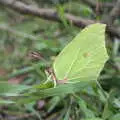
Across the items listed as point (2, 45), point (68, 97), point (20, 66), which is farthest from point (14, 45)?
point (68, 97)

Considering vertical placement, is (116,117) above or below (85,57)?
below

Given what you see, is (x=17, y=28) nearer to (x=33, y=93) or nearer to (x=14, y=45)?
(x=14, y=45)

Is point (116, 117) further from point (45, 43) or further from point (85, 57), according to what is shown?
point (45, 43)

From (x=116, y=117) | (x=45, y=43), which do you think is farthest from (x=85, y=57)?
(x=45, y=43)

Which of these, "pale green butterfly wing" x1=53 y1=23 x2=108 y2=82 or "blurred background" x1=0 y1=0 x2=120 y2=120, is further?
"blurred background" x1=0 y1=0 x2=120 y2=120

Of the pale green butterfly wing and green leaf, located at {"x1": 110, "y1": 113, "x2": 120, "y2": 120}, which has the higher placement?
the pale green butterfly wing
